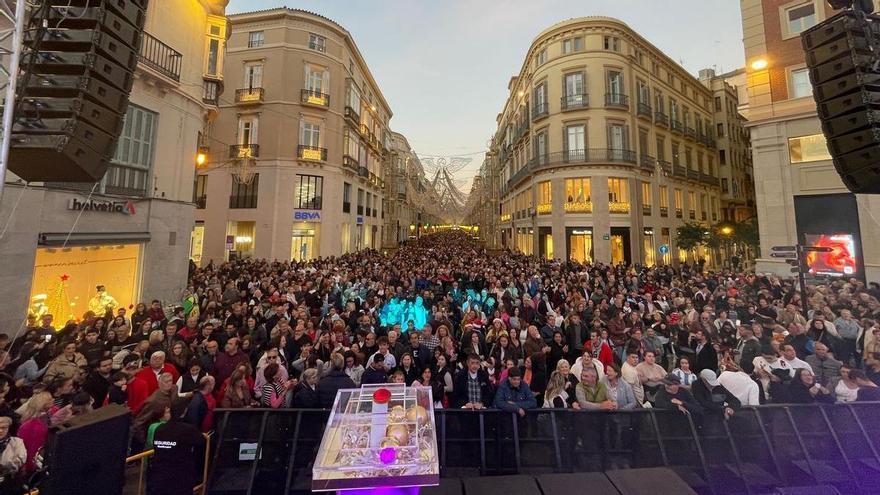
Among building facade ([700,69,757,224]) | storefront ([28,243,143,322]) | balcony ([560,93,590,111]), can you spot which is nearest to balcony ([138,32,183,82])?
storefront ([28,243,143,322])

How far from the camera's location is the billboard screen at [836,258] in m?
14.2

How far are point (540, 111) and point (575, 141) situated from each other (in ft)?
14.3

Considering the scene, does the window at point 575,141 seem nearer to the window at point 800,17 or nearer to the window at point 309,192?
the window at point 800,17

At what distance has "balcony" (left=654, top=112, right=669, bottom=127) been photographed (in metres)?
28.7

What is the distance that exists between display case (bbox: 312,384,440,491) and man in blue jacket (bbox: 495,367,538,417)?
1809 millimetres

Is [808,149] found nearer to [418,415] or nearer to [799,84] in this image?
[799,84]

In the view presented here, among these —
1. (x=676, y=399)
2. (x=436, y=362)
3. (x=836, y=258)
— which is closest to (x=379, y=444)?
(x=436, y=362)

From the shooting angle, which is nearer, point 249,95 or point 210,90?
point 210,90

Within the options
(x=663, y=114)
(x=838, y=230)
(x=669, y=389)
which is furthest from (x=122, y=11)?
(x=663, y=114)

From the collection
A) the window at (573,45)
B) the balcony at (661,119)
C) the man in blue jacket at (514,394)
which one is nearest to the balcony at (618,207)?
the balcony at (661,119)

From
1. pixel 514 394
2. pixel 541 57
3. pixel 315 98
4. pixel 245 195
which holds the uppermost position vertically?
pixel 541 57

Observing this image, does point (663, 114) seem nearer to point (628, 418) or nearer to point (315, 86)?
point (315, 86)

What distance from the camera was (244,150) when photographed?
2417cm

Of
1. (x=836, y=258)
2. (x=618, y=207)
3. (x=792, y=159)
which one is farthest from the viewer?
(x=618, y=207)
